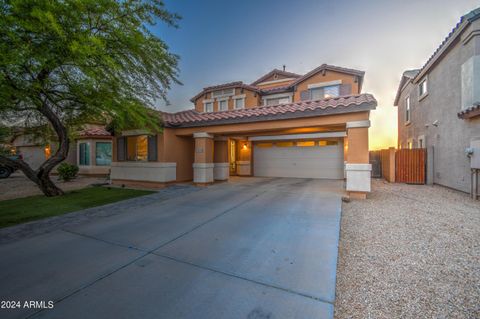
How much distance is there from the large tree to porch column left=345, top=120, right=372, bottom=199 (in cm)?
654

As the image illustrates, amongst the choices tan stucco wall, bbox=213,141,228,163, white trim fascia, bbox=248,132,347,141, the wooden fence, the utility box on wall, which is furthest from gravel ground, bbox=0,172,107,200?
the wooden fence

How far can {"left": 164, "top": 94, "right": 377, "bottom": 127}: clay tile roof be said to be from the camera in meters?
6.59

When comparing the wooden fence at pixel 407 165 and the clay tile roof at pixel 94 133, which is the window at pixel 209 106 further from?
the wooden fence at pixel 407 165

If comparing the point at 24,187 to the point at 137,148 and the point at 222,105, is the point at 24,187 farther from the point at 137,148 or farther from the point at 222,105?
the point at 222,105

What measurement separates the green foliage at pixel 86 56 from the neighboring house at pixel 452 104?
10468 millimetres

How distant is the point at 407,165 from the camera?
10.3 meters

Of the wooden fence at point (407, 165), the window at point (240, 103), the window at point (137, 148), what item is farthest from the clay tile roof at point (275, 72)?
the window at point (137, 148)

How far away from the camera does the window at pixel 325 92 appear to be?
12.1 meters

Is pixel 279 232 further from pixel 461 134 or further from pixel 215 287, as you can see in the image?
pixel 461 134

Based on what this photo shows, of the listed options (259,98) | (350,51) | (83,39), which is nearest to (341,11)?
(350,51)

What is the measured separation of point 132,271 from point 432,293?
3.56 metres

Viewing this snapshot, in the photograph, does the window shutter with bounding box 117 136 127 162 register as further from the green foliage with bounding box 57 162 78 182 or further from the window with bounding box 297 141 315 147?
the window with bounding box 297 141 315 147

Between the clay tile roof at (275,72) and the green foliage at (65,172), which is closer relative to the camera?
the green foliage at (65,172)

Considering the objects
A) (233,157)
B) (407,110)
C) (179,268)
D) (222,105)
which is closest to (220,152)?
(233,157)
